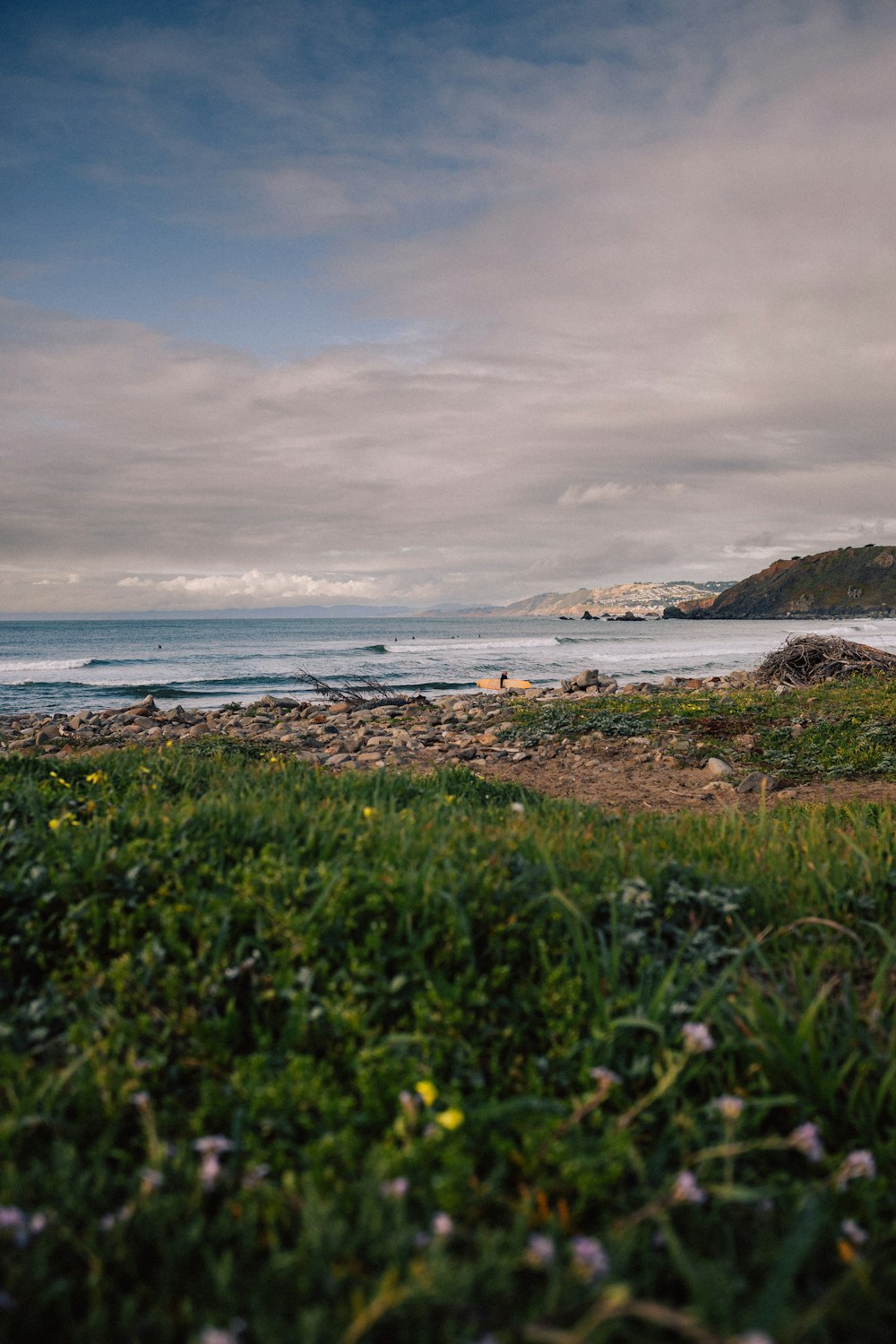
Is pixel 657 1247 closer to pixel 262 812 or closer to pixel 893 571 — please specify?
pixel 262 812

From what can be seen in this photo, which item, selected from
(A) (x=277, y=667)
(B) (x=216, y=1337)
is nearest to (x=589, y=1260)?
(B) (x=216, y=1337)

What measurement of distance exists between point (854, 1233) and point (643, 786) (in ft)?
26.2

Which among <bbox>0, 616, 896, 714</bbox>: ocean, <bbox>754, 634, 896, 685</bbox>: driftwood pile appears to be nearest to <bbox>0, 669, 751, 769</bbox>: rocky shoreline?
<bbox>754, 634, 896, 685</bbox>: driftwood pile

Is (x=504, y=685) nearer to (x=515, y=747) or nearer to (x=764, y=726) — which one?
(x=515, y=747)

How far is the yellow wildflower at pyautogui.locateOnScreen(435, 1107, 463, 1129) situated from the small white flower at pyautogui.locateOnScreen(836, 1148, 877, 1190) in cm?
104

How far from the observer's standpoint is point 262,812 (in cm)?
413

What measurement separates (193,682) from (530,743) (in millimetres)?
26361

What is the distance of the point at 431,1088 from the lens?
2.22 meters

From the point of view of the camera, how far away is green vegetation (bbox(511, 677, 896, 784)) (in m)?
10.2

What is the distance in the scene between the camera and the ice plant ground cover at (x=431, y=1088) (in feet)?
5.65

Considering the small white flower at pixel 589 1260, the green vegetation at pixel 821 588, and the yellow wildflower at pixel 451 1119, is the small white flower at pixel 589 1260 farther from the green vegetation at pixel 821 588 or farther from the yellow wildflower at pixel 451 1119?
the green vegetation at pixel 821 588

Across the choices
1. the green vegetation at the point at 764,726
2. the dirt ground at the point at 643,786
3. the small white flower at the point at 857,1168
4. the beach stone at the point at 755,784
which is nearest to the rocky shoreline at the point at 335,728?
the dirt ground at the point at 643,786

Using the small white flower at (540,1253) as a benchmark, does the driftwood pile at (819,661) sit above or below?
above

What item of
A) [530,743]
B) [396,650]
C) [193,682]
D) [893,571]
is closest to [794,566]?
[893,571]
